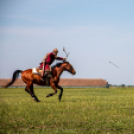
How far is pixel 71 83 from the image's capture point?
85.2 meters

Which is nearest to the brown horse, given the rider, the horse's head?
the horse's head

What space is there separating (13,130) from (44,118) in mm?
2339

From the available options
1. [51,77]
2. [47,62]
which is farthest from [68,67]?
[47,62]

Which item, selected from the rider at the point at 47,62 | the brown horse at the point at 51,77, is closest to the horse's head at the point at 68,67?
the brown horse at the point at 51,77

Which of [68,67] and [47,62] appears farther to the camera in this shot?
[68,67]

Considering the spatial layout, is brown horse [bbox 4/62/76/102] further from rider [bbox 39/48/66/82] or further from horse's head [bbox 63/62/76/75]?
rider [bbox 39/48/66/82]

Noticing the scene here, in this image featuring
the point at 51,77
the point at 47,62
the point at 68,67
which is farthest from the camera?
the point at 68,67

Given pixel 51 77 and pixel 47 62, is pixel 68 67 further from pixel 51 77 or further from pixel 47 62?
pixel 47 62

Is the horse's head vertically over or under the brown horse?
over

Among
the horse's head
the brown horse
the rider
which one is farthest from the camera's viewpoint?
the horse's head

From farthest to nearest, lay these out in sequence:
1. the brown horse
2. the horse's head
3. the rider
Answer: the horse's head → the brown horse → the rider

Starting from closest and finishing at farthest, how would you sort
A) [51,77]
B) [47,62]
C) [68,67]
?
[47,62]
[51,77]
[68,67]

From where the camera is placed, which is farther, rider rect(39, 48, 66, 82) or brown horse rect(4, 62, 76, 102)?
brown horse rect(4, 62, 76, 102)

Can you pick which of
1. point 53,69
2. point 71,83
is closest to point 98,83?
point 71,83
